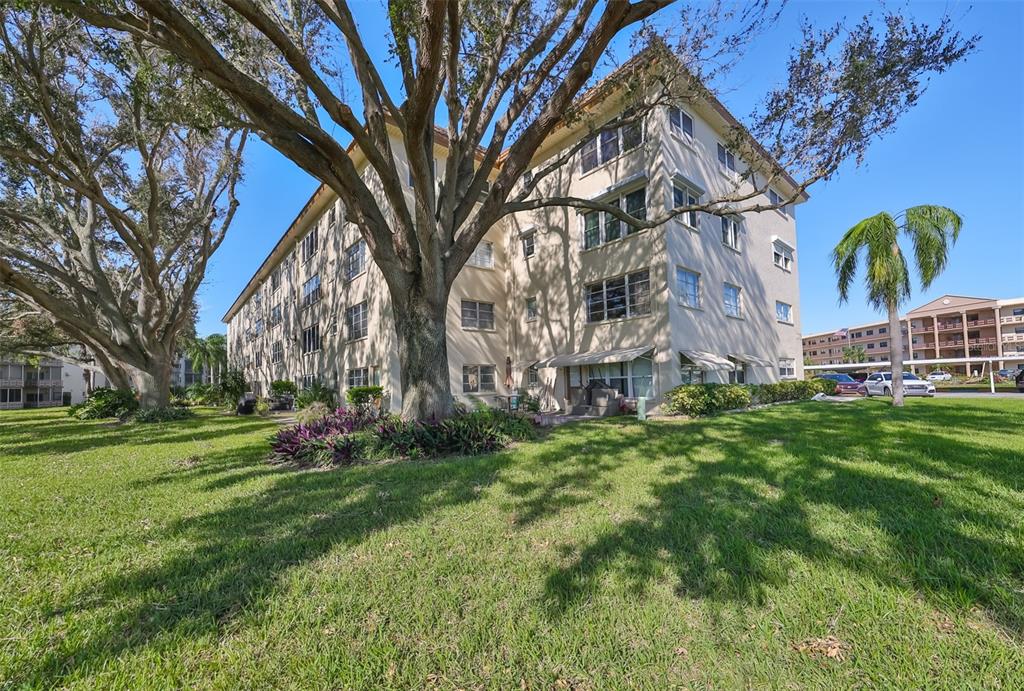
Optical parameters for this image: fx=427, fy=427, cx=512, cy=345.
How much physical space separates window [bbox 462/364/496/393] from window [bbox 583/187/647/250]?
6.87 m

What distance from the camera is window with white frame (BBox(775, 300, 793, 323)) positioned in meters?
22.4

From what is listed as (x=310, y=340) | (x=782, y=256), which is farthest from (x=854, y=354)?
(x=310, y=340)

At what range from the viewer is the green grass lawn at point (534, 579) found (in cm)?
229

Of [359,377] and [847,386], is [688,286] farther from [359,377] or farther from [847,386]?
[847,386]

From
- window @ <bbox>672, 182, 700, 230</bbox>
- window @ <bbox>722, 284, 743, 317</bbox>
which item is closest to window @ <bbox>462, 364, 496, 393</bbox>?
window @ <bbox>672, 182, 700, 230</bbox>

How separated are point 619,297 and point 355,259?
12.7 meters

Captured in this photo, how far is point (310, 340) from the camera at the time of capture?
26.9 metres

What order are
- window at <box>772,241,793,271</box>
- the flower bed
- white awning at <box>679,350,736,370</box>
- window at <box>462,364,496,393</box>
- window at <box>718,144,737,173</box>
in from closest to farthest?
1. the flower bed
2. white awning at <box>679,350,736,370</box>
3. window at <box>462,364,496,393</box>
4. window at <box>718,144,737,173</box>
5. window at <box>772,241,793,271</box>

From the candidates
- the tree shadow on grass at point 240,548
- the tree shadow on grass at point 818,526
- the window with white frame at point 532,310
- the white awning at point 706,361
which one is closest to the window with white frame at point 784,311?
the white awning at point 706,361

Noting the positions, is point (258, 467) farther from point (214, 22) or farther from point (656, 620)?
point (214, 22)

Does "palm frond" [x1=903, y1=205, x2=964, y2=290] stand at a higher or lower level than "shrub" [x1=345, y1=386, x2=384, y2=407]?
higher

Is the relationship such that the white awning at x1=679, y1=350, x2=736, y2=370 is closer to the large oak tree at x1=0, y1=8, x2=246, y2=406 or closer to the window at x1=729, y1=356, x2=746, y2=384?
the window at x1=729, y1=356, x2=746, y2=384

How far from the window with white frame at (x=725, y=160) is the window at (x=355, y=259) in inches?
656

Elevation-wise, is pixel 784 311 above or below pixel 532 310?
below
